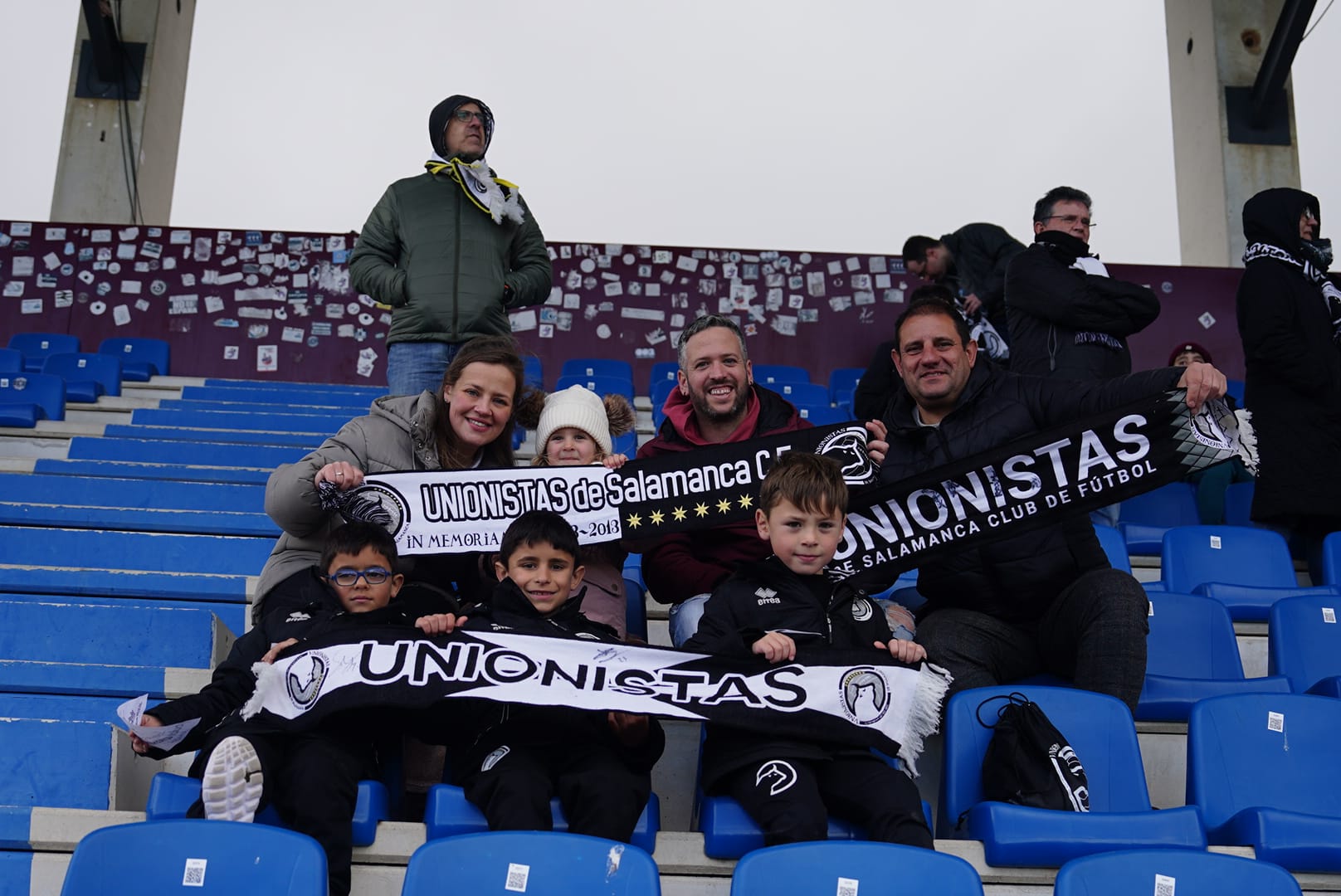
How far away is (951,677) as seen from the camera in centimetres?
284

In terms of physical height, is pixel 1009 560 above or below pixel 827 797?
above

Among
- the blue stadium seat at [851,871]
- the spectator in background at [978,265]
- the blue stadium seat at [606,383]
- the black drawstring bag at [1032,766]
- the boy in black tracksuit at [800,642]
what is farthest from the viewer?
the blue stadium seat at [606,383]

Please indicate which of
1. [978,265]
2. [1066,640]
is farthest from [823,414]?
[1066,640]

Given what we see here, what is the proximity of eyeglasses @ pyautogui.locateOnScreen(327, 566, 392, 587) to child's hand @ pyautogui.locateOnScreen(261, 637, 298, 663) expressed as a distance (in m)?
0.21

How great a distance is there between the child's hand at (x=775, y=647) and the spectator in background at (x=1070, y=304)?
2.12m

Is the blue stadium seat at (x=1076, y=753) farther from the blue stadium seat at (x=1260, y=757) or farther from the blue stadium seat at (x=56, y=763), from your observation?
the blue stadium seat at (x=56, y=763)

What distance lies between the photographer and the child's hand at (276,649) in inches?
105

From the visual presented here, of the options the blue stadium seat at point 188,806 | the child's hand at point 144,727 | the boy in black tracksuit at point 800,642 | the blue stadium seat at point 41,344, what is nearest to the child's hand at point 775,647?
the boy in black tracksuit at point 800,642

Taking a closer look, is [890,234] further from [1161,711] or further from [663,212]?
[1161,711]

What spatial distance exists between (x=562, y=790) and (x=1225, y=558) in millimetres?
2686

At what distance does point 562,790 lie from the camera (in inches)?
98.7

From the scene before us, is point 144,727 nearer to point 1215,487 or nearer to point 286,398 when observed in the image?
point 1215,487

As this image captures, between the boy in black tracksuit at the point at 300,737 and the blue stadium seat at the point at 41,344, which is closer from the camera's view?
the boy in black tracksuit at the point at 300,737

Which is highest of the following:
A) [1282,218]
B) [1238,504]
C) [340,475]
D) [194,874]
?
[1282,218]
